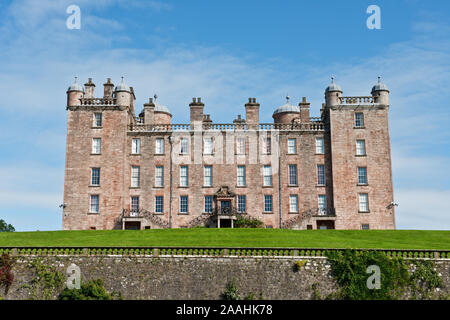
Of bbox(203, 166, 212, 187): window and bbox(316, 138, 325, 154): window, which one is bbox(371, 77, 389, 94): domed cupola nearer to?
bbox(316, 138, 325, 154): window

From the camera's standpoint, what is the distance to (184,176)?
49.8 meters

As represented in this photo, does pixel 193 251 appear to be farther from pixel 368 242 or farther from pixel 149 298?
pixel 368 242

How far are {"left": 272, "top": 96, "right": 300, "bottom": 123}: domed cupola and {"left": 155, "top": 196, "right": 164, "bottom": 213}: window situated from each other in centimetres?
1472

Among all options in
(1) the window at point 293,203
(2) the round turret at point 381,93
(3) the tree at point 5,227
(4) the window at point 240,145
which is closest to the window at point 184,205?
(4) the window at point 240,145

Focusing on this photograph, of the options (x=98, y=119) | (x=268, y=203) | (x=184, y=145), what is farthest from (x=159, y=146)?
(x=268, y=203)

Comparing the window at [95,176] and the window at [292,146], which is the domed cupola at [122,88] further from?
the window at [292,146]

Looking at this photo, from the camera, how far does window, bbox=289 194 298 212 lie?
4918 centimetres

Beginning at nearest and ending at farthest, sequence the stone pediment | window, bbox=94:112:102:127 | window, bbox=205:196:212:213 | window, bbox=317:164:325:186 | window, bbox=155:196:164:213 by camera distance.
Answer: the stone pediment → window, bbox=205:196:212:213 → window, bbox=155:196:164:213 → window, bbox=317:164:325:186 → window, bbox=94:112:102:127

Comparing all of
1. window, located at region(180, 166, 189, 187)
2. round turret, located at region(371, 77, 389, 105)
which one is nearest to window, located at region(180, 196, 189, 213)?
window, located at region(180, 166, 189, 187)

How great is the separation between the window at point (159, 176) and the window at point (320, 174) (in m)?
13.7

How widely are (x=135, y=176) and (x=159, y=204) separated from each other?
329 cm

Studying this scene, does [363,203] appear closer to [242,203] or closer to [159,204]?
[242,203]

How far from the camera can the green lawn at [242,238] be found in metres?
32.2
